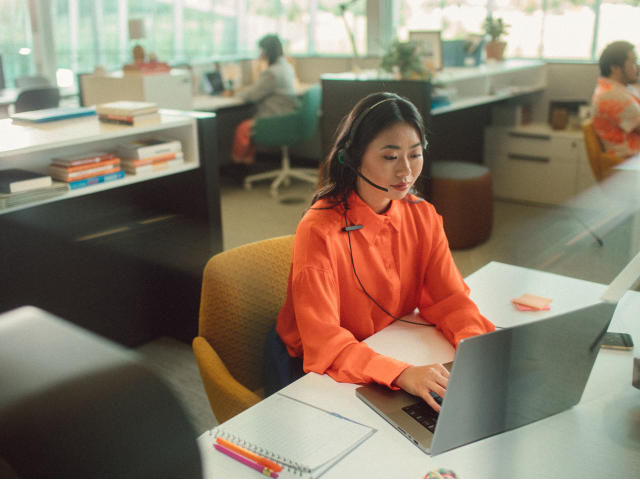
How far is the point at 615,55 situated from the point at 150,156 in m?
2.94

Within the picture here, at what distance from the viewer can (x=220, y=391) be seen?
128 centimetres

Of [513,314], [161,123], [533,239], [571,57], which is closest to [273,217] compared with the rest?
[533,239]

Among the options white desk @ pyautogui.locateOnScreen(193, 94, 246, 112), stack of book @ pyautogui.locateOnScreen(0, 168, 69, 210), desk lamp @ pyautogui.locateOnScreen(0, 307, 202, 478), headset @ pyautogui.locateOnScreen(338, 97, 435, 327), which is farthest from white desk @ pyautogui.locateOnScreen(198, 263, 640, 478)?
white desk @ pyautogui.locateOnScreen(193, 94, 246, 112)

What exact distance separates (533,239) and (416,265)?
268cm

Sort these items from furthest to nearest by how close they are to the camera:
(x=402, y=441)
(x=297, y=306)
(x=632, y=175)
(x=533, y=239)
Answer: (x=533, y=239) < (x=632, y=175) < (x=297, y=306) < (x=402, y=441)

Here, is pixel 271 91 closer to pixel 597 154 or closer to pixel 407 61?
pixel 407 61

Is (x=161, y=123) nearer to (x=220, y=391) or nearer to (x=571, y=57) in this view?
(x=220, y=391)

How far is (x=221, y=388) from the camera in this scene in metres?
1.28

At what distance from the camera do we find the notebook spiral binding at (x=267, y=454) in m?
0.89

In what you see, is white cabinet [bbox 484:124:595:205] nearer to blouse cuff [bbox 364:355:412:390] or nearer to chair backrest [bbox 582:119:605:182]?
chair backrest [bbox 582:119:605:182]

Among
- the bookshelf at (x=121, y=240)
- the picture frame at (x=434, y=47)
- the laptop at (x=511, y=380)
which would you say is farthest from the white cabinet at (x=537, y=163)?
the laptop at (x=511, y=380)

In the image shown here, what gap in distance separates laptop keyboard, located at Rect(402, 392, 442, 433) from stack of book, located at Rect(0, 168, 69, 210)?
151 centimetres

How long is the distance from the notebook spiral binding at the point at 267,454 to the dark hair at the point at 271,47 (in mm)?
4362

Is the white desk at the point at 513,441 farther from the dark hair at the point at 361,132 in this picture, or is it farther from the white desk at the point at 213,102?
the white desk at the point at 213,102
